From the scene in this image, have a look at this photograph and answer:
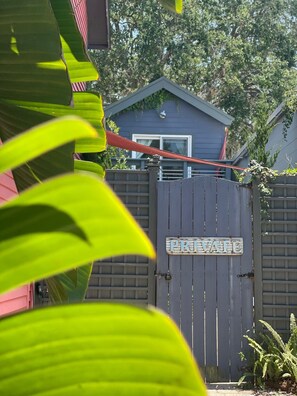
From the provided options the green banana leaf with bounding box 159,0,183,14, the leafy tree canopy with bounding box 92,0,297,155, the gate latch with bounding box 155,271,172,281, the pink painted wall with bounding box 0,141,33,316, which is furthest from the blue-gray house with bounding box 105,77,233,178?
the green banana leaf with bounding box 159,0,183,14

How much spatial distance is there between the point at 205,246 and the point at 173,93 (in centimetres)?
719

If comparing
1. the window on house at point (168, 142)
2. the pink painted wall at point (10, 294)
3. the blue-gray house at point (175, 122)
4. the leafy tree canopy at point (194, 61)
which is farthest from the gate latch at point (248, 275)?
the leafy tree canopy at point (194, 61)

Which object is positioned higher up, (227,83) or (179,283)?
(227,83)

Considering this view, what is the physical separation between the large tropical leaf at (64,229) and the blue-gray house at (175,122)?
39.4ft

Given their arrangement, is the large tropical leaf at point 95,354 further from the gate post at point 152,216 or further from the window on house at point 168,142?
the window on house at point 168,142

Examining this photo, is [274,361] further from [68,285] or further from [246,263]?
[68,285]

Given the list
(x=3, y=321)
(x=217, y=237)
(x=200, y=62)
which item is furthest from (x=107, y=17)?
(x=200, y=62)

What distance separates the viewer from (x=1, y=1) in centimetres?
91

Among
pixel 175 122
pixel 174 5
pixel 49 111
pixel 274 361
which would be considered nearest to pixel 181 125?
pixel 175 122

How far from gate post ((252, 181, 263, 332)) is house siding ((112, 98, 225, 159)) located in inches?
262

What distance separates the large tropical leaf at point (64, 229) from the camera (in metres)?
0.26

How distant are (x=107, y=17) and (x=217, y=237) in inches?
155

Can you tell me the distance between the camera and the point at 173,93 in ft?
40.7

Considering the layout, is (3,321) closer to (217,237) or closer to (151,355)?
(151,355)
